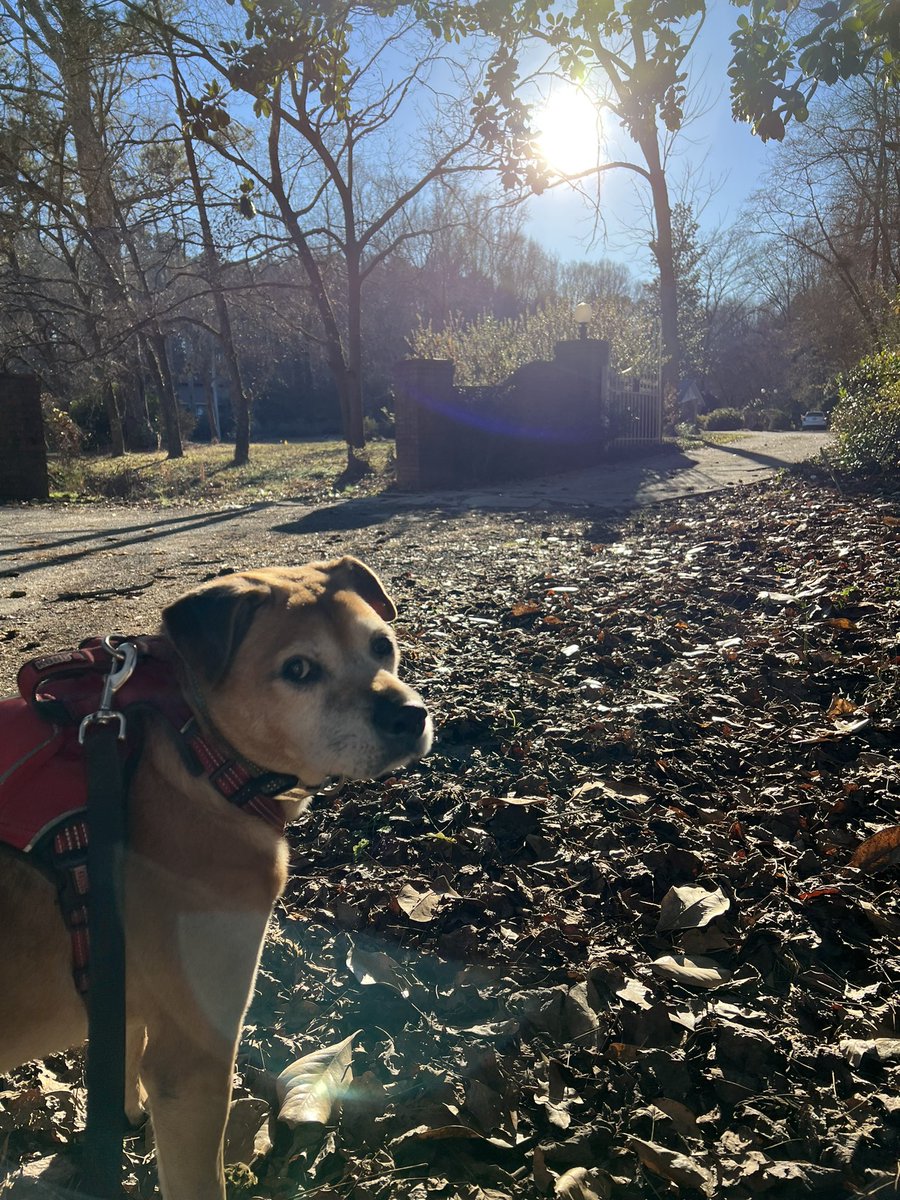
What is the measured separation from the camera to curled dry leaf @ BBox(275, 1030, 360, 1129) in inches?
88.6

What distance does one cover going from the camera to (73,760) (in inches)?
79.3

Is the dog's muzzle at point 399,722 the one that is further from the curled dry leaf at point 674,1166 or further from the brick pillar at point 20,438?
the brick pillar at point 20,438

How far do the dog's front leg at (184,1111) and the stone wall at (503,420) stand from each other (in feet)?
51.6

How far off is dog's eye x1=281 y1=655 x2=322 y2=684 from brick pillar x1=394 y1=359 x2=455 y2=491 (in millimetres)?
15006

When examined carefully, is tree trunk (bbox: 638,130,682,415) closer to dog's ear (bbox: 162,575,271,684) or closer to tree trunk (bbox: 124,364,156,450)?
tree trunk (bbox: 124,364,156,450)

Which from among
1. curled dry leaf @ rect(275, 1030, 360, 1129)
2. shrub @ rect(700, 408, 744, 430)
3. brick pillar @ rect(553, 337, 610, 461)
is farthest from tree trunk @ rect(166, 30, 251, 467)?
shrub @ rect(700, 408, 744, 430)

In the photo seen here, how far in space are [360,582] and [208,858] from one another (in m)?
1.25

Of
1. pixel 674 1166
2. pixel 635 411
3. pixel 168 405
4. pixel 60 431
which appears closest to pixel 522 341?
pixel 635 411

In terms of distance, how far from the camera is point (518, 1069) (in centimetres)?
237

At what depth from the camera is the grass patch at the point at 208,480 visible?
17.8 meters

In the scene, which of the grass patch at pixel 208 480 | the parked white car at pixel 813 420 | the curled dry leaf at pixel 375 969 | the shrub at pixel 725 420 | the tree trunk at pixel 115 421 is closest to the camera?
the curled dry leaf at pixel 375 969

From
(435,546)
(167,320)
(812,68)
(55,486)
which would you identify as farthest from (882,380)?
(167,320)

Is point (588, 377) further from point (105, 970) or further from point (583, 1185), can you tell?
point (105, 970)

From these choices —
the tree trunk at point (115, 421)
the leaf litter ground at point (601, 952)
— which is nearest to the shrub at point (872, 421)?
the leaf litter ground at point (601, 952)
